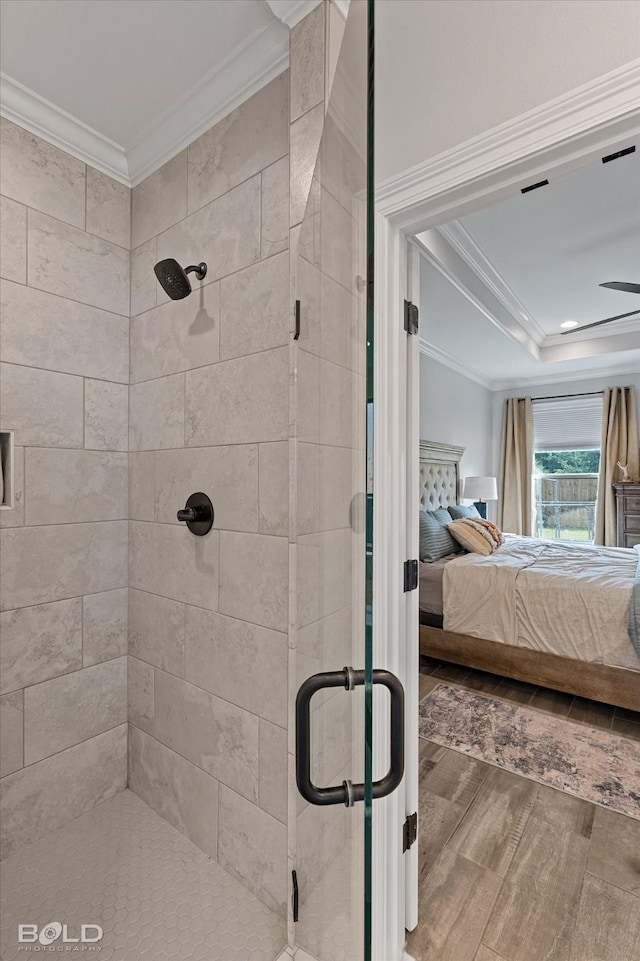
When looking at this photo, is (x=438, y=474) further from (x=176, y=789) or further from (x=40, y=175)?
(x=40, y=175)

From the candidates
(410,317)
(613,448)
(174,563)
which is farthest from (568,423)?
(174,563)

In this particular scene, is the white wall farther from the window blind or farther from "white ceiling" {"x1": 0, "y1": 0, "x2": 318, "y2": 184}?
the window blind

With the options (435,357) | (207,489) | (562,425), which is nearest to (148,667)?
(207,489)

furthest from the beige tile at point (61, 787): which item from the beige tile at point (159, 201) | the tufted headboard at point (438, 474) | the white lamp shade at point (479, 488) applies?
the white lamp shade at point (479, 488)

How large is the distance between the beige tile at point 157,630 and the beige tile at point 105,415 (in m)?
0.60

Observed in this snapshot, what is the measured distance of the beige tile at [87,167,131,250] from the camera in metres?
1.74

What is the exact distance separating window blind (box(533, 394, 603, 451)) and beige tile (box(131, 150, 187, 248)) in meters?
5.53

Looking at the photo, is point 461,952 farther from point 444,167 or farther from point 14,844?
point 444,167

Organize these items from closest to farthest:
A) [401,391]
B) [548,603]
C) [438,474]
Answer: [401,391] → [548,603] → [438,474]

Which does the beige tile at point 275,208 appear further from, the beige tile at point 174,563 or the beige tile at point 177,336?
the beige tile at point 174,563

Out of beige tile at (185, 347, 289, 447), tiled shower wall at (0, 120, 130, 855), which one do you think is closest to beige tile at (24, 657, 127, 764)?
tiled shower wall at (0, 120, 130, 855)

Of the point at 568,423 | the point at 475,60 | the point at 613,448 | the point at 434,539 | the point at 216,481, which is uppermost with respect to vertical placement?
the point at 475,60

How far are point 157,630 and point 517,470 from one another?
550 centimetres

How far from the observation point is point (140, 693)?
179 cm
